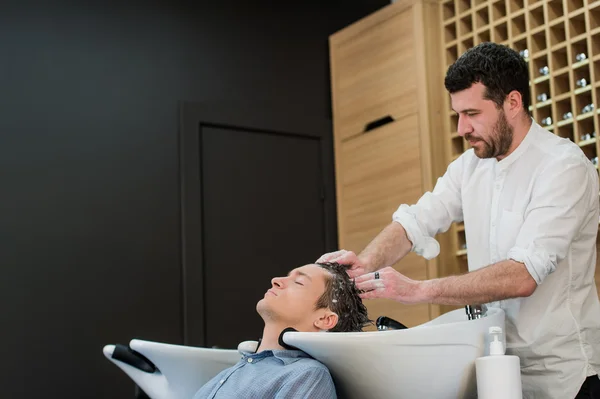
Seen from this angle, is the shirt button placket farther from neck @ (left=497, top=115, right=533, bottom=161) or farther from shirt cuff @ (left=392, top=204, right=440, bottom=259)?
shirt cuff @ (left=392, top=204, right=440, bottom=259)

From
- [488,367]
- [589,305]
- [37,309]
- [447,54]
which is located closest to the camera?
[488,367]

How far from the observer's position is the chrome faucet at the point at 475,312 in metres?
2.14

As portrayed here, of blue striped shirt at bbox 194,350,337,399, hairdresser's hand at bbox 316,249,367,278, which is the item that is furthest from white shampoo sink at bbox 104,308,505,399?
hairdresser's hand at bbox 316,249,367,278

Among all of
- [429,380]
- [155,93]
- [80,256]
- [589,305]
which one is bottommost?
[429,380]

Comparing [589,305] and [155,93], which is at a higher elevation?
[155,93]

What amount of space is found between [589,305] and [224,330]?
2062 mm

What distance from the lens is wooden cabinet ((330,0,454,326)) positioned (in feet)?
12.5

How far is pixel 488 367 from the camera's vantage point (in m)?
1.88

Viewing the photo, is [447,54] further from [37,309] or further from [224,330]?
[37,309]

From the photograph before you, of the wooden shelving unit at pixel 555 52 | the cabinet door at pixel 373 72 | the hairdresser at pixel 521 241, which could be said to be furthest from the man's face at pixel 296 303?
the cabinet door at pixel 373 72

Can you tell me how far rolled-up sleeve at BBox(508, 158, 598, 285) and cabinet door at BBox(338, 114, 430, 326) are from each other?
1578 mm

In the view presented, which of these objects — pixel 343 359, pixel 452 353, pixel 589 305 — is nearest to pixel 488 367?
pixel 452 353

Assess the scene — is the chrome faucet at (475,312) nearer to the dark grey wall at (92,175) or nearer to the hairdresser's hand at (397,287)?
the hairdresser's hand at (397,287)

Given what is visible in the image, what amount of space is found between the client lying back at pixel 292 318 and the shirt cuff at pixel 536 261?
0.42 meters
